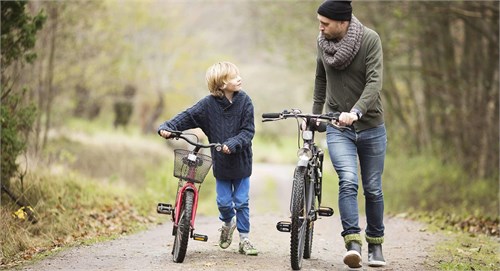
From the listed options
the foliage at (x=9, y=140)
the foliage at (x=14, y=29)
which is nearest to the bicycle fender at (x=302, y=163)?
the foliage at (x=9, y=140)

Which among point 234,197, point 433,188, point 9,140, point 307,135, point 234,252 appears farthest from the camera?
point 433,188

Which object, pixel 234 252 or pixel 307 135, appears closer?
pixel 307 135

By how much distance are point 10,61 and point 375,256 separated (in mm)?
5409

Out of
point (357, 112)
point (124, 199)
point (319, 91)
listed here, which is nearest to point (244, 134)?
point (319, 91)

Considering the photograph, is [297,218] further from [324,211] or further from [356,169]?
[356,169]

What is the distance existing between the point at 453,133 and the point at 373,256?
1331 cm

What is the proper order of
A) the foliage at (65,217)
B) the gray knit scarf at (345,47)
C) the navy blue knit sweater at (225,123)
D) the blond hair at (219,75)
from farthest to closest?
the foliage at (65,217) < the navy blue knit sweater at (225,123) < the blond hair at (219,75) < the gray knit scarf at (345,47)

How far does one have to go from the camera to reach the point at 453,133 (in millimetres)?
20234

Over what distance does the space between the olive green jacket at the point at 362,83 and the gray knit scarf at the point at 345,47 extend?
0.07 metres

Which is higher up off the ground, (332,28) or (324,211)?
(332,28)

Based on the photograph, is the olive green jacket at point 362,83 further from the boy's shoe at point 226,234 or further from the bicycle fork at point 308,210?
the boy's shoe at point 226,234

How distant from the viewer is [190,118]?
7.69 meters

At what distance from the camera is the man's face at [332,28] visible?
7039 mm

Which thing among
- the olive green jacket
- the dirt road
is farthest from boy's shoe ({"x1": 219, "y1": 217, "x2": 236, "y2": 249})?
the olive green jacket
